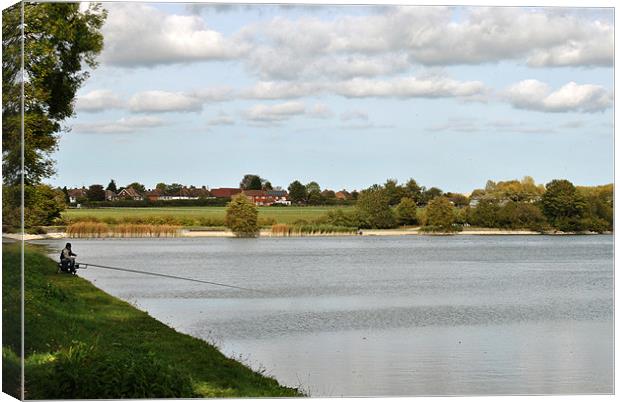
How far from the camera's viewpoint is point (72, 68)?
12617 mm

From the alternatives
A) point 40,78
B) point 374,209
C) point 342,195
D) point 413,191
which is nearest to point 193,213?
point 342,195

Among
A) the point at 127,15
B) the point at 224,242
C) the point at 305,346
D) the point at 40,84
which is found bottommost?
the point at 305,346

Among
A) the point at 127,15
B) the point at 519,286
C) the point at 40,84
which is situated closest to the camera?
the point at 40,84

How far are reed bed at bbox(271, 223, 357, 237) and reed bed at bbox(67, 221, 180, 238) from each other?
1.79 meters

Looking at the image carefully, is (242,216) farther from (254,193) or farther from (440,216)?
(440,216)

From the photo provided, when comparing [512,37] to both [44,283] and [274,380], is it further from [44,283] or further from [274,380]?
[44,283]

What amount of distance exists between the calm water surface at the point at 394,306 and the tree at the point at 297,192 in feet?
6.31

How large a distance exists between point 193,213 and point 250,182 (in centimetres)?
161

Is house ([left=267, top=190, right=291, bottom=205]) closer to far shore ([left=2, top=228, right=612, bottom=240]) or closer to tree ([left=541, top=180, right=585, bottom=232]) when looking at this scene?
far shore ([left=2, top=228, right=612, bottom=240])

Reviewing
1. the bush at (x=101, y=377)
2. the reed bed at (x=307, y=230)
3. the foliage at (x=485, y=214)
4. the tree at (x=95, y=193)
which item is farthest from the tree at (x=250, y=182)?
the bush at (x=101, y=377)

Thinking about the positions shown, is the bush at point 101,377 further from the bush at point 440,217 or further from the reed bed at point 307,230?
the bush at point 440,217

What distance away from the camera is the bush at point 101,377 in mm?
9250

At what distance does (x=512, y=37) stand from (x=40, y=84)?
589 cm

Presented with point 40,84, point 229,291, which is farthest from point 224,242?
point 40,84
